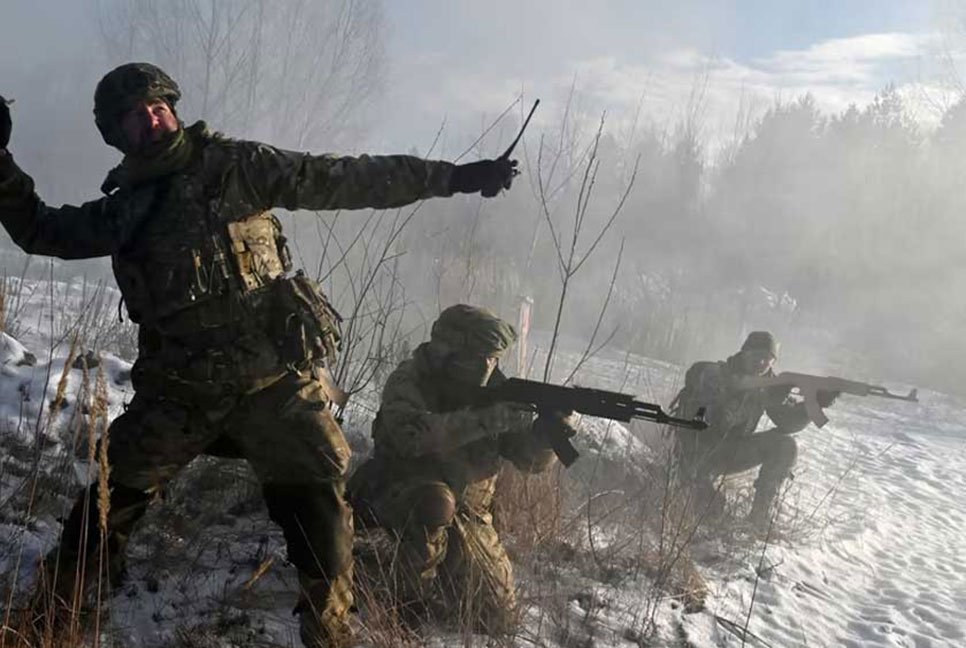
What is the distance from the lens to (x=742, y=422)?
186 inches

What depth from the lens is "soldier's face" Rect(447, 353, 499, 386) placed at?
2711mm

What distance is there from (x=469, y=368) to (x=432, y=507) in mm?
534

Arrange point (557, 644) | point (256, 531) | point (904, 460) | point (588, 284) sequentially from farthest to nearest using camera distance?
point (588, 284) < point (904, 460) < point (256, 531) < point (557, 644)

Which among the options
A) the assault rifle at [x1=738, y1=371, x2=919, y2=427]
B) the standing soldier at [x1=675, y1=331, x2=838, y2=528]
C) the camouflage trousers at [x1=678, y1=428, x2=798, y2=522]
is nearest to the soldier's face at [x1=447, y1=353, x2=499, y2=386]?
the camouflage trousers at [x1=678, y1=428, x2=798, y2=522]

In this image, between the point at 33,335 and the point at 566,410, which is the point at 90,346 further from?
the point at 566,410

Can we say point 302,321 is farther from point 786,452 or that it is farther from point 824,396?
point 824,396

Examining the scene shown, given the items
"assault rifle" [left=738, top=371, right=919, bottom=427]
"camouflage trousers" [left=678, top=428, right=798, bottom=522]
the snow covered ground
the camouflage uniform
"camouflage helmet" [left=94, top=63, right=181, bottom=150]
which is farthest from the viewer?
"assault rifle" [left=738, top=371, right=919, bottom=427]

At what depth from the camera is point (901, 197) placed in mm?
21219

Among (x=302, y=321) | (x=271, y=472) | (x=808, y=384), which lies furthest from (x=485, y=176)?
(x=808, y=384)

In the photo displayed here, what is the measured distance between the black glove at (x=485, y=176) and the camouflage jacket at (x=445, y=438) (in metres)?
0.84

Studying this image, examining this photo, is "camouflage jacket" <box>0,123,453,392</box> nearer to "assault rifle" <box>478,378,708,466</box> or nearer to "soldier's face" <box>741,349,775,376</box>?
"assault rifle" <box>478,378,708,466</box>

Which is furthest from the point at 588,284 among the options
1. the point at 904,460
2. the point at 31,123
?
the point at 31,123

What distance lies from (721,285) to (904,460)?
48.2 feet

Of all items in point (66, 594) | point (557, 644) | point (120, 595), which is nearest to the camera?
point (66, 594)
